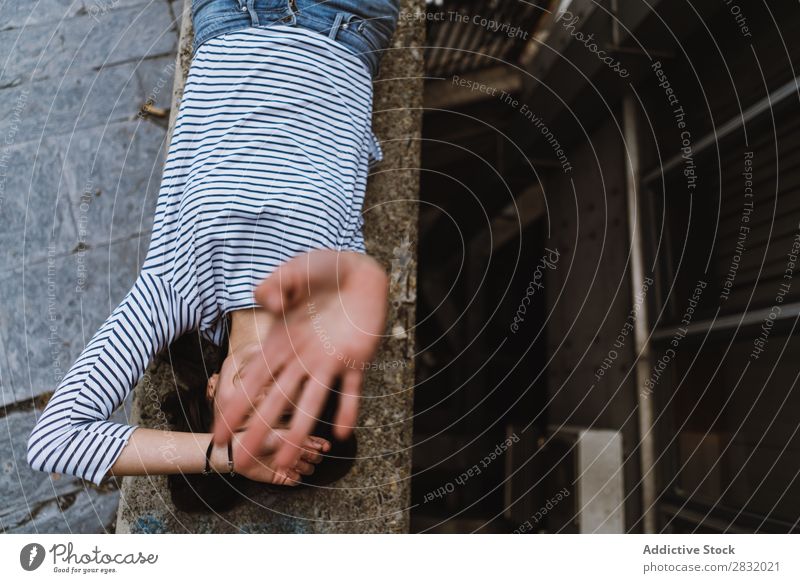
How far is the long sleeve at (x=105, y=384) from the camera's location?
494mm

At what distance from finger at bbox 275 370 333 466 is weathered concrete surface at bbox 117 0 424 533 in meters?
0.09

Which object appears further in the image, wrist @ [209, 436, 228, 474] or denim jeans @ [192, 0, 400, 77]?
denim jeans @ [192, 0, 400, 77]

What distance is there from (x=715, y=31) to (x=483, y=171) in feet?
2.37

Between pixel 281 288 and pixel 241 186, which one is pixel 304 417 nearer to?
pixel 281 288

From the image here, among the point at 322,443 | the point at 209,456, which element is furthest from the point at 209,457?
the point at 322,443

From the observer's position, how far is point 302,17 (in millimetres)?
630

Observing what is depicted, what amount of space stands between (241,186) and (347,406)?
10.5 inches

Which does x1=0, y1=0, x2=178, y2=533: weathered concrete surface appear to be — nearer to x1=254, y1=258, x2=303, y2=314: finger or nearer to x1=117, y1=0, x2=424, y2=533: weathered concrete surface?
x1=117, y1=0, x2=424, y2=533: weathered concrete surface

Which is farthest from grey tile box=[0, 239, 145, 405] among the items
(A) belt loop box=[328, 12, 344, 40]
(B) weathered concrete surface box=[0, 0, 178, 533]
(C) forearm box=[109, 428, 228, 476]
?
(A) belt loop box=[328, 12, 344, 40]

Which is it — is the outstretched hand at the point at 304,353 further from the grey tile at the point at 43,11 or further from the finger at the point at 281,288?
the grey tile at the point at 43,11

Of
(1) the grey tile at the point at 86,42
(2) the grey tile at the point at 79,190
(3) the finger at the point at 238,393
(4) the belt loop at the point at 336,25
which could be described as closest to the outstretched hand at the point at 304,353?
(3) the finger at the point at 238,393

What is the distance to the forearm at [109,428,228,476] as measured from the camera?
502 mm

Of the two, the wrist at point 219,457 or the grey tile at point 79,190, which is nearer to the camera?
the wrist at point 219,457
